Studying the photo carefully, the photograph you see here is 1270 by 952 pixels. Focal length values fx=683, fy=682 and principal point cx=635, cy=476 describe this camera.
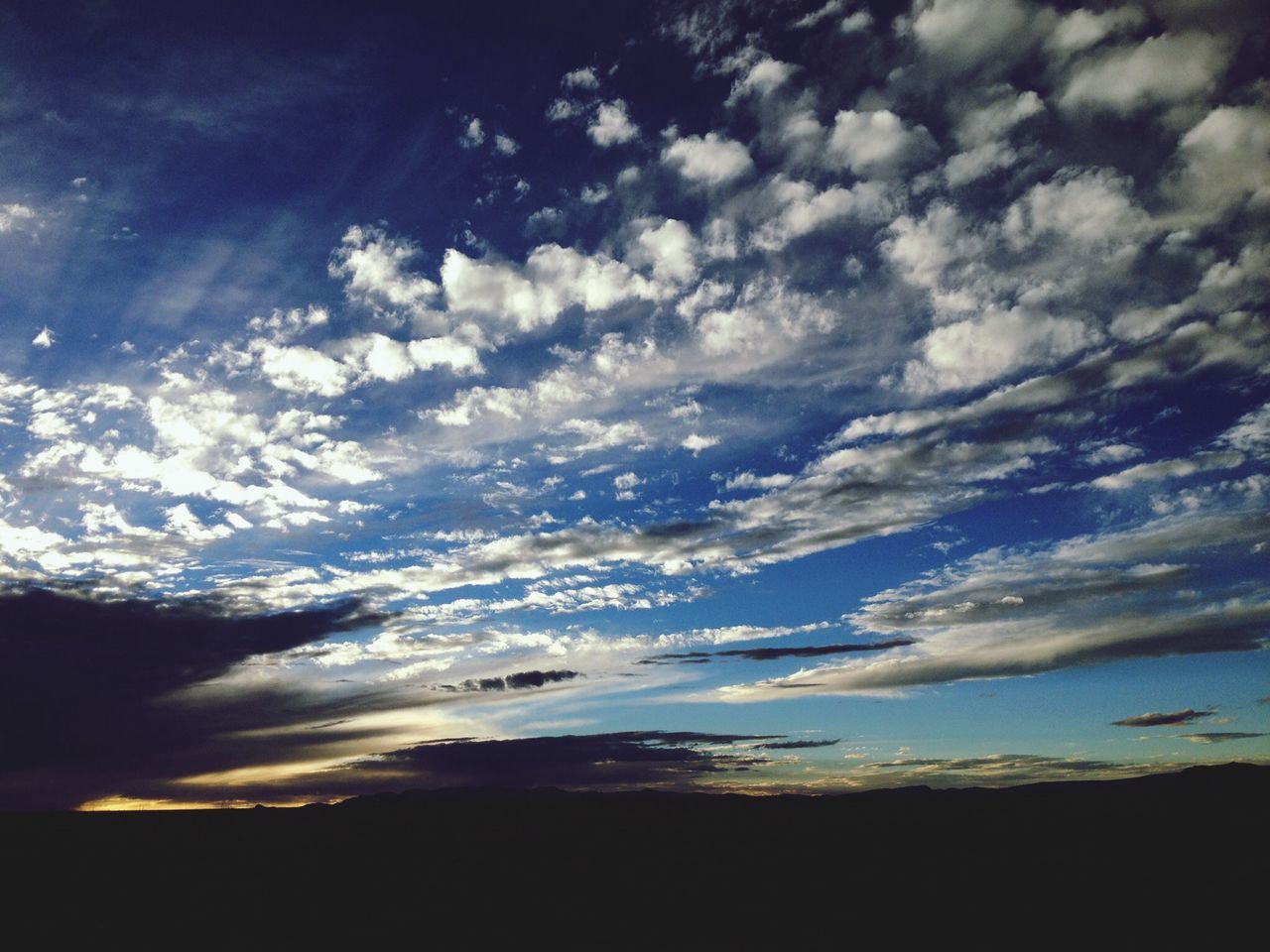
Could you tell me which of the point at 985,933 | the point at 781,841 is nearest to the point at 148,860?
the point at 781,841

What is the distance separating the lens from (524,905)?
3078 centimetres

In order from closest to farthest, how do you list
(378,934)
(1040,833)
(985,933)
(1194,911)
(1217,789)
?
1. (378,934)
2. (985,933)
3. (1194,911)
4. (1040,833)
5. (1217,789)

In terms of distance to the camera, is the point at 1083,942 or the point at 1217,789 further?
the point at 1217,789

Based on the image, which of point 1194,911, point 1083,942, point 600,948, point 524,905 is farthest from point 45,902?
point 1194,911

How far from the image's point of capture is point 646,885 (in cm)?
3656

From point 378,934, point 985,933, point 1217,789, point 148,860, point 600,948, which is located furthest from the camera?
point 1217,789

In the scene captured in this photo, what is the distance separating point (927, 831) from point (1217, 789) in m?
93.0

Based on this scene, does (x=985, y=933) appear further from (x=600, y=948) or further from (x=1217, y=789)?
(x=1217, y=789)

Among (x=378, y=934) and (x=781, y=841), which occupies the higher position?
(x=378, y=934)

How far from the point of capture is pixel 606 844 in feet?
173

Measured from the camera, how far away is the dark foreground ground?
89.5 ft

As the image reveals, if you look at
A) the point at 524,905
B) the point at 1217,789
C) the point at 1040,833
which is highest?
the point at 524,905

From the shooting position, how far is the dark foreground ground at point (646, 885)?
89.5 feet

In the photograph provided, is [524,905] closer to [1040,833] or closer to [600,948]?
[600,948]
